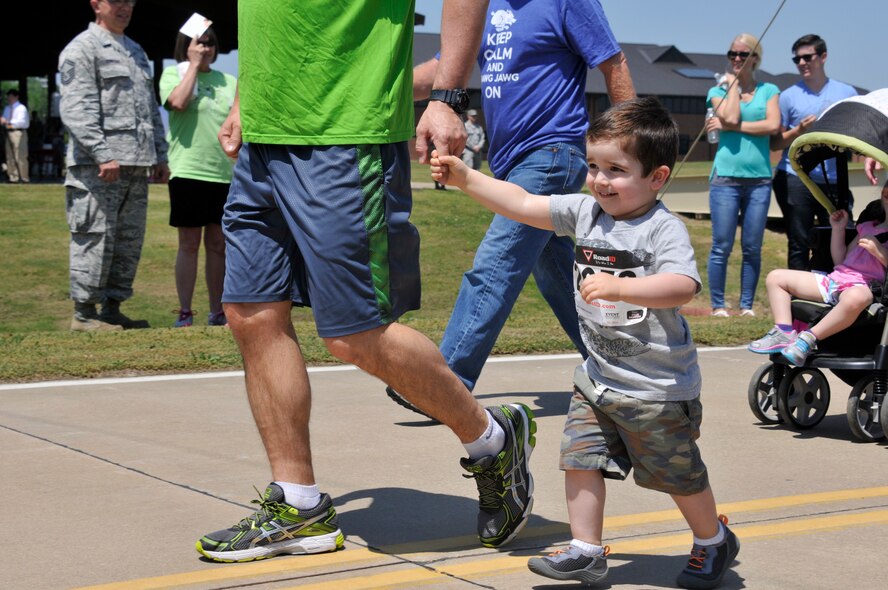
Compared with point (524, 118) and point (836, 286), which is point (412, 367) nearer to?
point (524, 118)

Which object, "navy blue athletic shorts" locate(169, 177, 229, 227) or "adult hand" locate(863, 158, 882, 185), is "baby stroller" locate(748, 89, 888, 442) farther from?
"navy blue athletic shorts" locate(169, 177, 229, 227)

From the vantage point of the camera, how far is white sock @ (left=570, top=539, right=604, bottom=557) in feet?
11.9

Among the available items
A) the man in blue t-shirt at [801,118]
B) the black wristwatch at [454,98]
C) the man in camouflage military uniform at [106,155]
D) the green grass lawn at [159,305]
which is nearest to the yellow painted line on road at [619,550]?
the black wristwatch at [454,98]

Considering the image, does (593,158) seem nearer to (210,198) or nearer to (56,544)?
(56,544)

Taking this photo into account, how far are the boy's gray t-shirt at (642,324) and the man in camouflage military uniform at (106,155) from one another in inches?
245

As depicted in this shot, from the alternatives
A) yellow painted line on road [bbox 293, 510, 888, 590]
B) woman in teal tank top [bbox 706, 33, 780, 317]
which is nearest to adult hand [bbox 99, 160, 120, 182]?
woman in teal tank top [bbox 706, 33, 780, 317]

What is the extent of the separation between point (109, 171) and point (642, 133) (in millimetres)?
6296

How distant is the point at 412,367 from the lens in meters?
3.90

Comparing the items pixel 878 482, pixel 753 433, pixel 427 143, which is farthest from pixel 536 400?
pixel 427 143

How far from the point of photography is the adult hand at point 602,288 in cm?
341

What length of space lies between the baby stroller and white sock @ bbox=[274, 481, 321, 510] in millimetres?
2823

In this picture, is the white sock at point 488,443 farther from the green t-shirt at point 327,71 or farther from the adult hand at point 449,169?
the green t-shirt at point 327,71

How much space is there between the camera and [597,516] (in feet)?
12.1

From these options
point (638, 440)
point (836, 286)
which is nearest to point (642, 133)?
point (638, 440)
